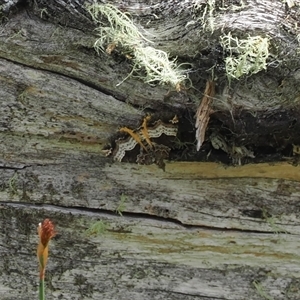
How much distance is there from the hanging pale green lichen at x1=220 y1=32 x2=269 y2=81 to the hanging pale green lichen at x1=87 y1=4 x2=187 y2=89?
16cm

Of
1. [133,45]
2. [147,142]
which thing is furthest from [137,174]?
[133,45]

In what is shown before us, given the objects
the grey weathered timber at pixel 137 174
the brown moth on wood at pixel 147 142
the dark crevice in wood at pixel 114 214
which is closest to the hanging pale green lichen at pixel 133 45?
the grey weathered timber at pixel 137 174

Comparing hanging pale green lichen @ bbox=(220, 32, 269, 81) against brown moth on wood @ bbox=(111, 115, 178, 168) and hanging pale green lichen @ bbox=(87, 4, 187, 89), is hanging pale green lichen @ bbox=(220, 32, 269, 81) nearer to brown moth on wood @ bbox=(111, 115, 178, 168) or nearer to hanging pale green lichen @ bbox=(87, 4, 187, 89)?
hanging pale green lichen @ bbox=(87, 4, 187, 89)

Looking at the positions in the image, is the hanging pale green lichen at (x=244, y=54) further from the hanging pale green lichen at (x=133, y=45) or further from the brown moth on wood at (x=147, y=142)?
the brown moth on wood at (x=147, y=142)

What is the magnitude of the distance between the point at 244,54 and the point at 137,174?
1.92ft

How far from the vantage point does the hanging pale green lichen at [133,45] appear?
1.63 metres

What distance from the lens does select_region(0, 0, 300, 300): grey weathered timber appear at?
5.40 feet

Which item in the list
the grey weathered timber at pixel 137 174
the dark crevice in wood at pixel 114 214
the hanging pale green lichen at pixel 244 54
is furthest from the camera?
the dark crevice in wood at pixel 114 214

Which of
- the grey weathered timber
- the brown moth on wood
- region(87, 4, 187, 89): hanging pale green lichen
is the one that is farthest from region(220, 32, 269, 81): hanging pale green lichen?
the brown moth on wood

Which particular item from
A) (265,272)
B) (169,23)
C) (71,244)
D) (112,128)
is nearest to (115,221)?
(71,244)

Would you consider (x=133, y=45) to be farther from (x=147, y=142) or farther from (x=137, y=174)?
(x=137, y=174)

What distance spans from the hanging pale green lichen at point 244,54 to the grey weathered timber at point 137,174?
0.04m

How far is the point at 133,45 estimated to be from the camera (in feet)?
5.40

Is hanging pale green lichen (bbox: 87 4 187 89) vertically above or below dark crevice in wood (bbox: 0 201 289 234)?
above
